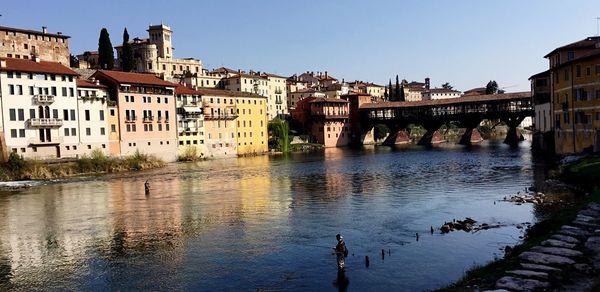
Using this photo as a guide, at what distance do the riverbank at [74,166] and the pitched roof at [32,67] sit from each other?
35.3ft

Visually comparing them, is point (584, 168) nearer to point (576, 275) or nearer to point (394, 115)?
point (576, 275)

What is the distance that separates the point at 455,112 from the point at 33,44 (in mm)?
88750

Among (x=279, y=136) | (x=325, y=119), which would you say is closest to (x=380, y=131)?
(x=325, y=119)

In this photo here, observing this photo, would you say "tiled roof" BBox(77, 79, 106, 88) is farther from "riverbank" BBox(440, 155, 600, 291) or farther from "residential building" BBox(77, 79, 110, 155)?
"riverbank" BBox(440, 155, 600, 291)

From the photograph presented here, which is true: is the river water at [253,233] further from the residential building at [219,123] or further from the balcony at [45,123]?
the residential building at [219,123]

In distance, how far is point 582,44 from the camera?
196ft

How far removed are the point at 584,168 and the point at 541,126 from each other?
37.5 meters

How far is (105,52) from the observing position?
106m

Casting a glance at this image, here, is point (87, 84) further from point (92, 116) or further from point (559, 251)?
point (559, 251)

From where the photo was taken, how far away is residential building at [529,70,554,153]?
66375 millimetres

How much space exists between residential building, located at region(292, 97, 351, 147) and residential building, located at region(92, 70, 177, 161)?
148 ft

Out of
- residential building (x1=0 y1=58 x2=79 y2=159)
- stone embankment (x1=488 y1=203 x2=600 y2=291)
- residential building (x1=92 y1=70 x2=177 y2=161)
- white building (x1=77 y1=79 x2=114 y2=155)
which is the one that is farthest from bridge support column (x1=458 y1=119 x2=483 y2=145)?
stone embankment (x1=488 y1=203 x2=600 y2=291)

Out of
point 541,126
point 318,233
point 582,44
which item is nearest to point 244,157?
Answer: point 541,126

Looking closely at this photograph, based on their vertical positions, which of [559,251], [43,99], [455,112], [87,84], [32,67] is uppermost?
[32,67]
